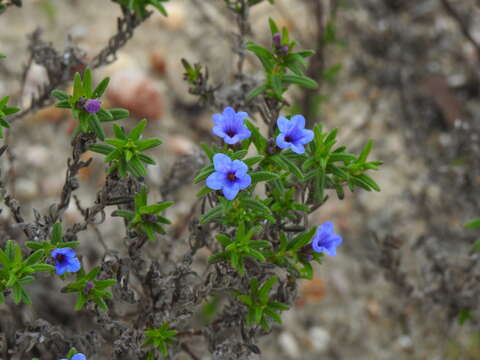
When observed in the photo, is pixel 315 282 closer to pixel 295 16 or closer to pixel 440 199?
pixel 440 199

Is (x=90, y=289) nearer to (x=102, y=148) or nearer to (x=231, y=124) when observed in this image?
(x=102, y=148)

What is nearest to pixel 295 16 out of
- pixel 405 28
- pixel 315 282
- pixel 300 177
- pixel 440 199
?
pixel 405 28

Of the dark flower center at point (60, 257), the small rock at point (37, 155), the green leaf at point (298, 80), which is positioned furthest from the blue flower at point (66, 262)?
the small rock at point (37, 155)

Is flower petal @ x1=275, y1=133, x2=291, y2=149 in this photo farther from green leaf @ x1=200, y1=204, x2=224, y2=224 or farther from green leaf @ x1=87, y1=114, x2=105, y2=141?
green leaf @ x1=87, y1=114, x2=105, y2=141

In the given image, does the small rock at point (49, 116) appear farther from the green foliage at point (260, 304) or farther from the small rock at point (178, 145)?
the green foliage at point (260, 304)

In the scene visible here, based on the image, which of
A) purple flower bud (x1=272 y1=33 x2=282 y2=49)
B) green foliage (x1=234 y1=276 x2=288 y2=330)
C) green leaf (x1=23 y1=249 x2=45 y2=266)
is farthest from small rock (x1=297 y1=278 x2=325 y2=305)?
green leaf (x1=23 y1=249 x2=45 y2=266)
